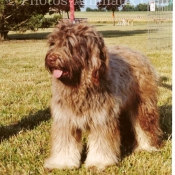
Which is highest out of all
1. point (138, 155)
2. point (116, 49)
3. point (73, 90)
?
point (116, 49)

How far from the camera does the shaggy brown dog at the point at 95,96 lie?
3639 millimetres

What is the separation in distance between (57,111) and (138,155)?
4.16ft

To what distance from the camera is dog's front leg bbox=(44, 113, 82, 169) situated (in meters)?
4.04

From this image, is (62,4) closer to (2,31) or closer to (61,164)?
(2,31)

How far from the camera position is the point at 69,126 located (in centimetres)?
399

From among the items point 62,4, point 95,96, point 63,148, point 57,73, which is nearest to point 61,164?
point 63,148

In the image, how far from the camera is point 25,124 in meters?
5.77

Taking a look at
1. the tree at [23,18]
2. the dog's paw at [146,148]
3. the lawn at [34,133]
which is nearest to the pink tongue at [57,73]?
the lawn at [34,133]

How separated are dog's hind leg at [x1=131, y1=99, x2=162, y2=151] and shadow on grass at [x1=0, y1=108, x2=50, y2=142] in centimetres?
177

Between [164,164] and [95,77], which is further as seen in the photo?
[164,164]

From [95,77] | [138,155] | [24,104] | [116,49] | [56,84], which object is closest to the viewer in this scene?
[95,77]

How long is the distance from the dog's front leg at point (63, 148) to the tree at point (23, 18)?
21703 millimetres

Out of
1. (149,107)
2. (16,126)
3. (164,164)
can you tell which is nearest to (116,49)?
→ (149,107)

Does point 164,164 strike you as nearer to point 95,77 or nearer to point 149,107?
point 149,107
